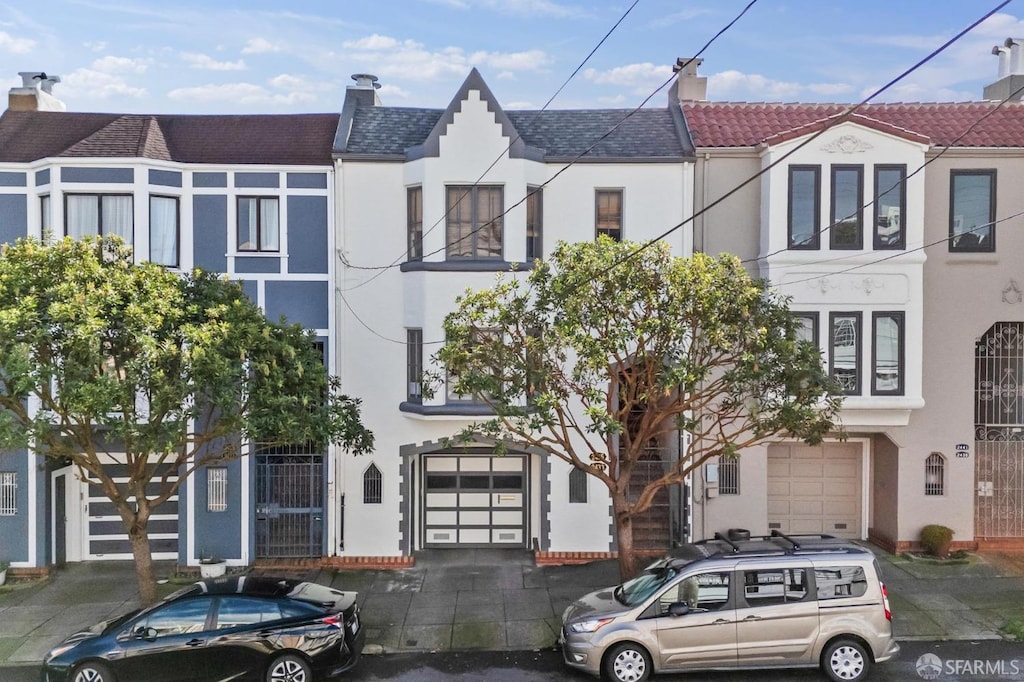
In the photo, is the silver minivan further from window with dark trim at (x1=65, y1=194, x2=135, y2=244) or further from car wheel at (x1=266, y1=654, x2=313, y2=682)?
window with dark trim at (x1=65, y1=194, x2=135, y2=244)

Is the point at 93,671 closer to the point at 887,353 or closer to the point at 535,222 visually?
the point at 535,222

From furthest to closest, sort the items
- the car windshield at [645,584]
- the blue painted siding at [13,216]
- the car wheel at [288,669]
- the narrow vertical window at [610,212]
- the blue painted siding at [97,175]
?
the narrow vertical window at [610,212] → the blue painted siding at [13,216] → the blue painted siding at [97,175] → the car windshield at [645,584] → the car wheel at [288,669]

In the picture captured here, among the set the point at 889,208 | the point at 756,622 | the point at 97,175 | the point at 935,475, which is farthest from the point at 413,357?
the point at 935,475

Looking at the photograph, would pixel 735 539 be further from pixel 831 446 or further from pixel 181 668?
pixel 181 668

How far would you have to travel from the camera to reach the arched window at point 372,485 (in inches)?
614

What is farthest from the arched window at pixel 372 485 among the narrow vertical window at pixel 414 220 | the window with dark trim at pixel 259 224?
the window with dark trim at pixel 259 224

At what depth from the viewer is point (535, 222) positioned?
613 inches

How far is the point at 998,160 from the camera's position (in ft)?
49.8

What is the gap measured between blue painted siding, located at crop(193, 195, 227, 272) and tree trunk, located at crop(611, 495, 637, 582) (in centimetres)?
914

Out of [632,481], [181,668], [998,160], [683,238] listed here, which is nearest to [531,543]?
[632,481]

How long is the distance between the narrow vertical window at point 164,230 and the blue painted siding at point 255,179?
1279 millimetres

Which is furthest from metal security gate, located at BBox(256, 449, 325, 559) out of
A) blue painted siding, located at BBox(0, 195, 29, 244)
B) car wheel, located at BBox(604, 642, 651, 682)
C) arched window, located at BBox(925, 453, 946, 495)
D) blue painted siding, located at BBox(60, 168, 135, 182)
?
arched window, located at BBox(925, 453, 946, 495)

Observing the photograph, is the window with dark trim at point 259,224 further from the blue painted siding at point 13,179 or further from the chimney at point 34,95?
the chimney at point 34,95

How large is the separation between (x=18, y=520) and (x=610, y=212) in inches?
512
